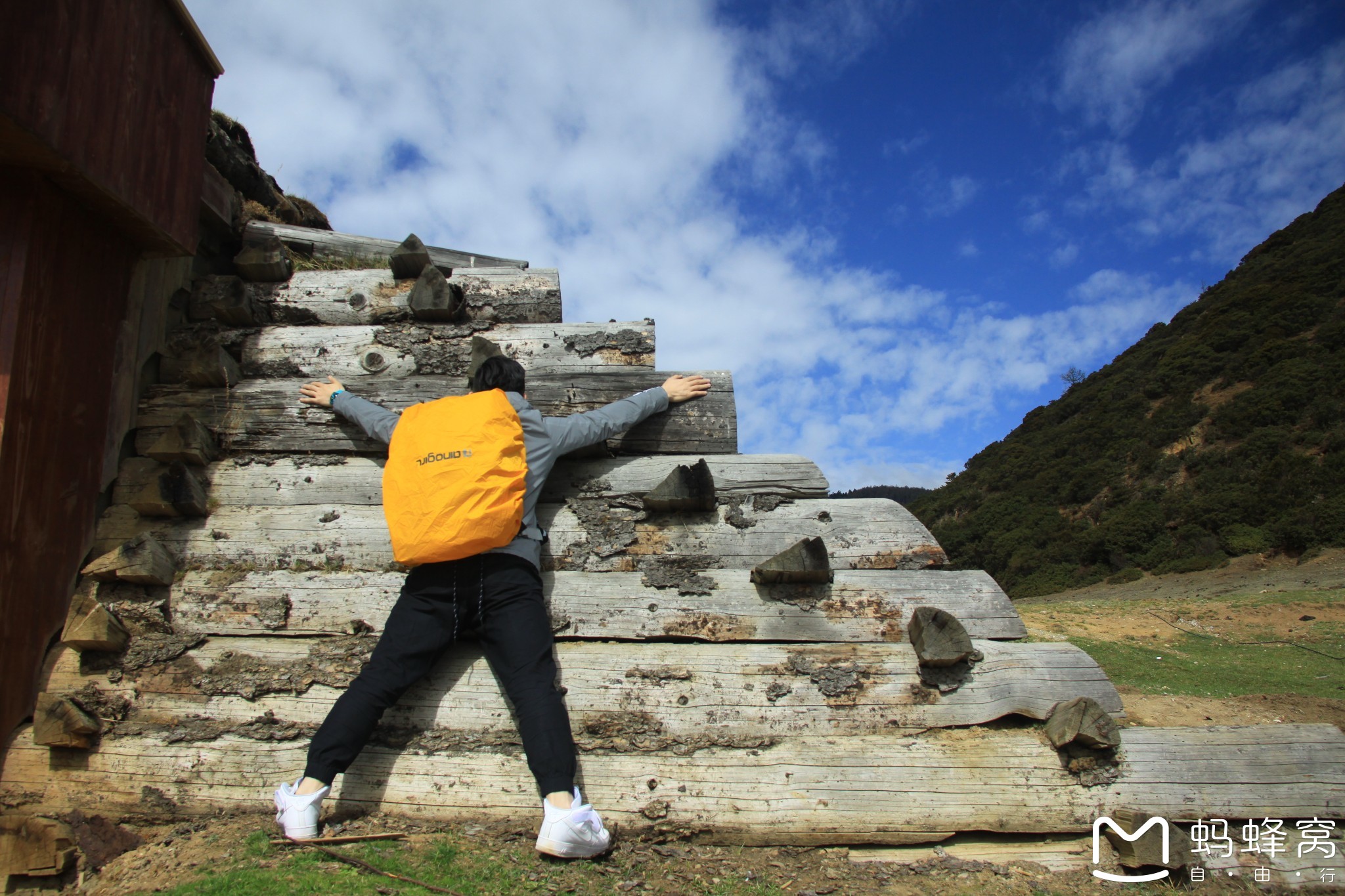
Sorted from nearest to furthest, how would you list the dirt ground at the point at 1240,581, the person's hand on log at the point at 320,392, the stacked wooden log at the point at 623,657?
1. the stacked wooden log at the point at 623,657
2. the person's hand on log at the point at 320,392
3. the dirt ground at the point at 1240,581

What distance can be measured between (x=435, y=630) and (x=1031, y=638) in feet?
33.4

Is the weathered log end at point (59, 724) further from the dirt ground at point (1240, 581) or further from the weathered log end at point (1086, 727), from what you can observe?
the dirt ground at point (1240, 581)

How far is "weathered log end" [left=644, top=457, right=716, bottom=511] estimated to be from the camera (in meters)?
3.62

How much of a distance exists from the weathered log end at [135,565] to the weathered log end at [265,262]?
210 centimetres

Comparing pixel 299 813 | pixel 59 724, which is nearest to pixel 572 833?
pixel 299 813

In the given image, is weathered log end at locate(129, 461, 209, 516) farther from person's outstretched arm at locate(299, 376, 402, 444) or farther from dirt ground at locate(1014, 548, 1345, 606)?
dirt ground at locate(1014, 548, 1345, 606)

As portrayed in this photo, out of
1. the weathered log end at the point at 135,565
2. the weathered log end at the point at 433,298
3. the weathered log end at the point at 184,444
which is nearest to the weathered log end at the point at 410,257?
the weathered log end at the point at 433,298

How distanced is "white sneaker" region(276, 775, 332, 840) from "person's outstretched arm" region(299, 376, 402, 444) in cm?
169

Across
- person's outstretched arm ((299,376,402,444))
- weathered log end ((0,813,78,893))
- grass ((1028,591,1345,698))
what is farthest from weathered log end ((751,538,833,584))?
grass ((1028,591,1345,698))

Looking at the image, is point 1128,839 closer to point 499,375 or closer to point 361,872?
point 361,872

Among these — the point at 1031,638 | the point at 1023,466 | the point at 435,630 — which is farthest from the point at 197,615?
the point at 1023,466

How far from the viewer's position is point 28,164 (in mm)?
3023

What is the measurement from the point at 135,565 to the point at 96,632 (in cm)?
36

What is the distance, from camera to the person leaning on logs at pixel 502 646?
261cm
